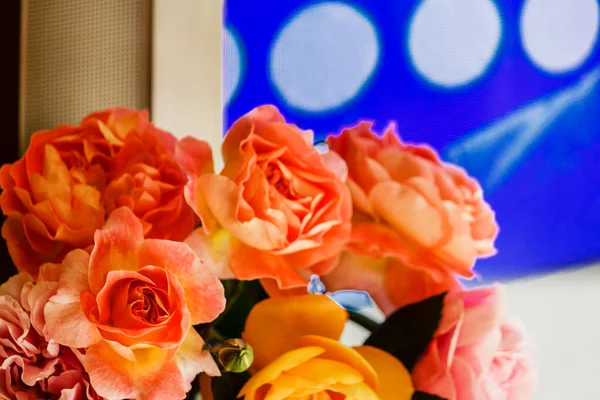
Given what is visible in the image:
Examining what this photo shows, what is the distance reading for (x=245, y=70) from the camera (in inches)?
49.6

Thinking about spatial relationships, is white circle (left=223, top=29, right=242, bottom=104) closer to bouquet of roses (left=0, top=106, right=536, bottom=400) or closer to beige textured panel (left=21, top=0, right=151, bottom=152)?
beige textured panel (left=21, top=0, right=151, bottom=152)

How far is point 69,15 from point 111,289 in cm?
49

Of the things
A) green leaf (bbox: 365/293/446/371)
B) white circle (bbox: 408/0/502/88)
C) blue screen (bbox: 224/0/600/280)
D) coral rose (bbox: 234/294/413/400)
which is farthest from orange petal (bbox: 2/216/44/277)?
white circle (bbox: 408/0/502/88)

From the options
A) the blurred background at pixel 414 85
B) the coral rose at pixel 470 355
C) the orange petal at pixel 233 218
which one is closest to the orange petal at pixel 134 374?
the orange petal at pixel 233 218

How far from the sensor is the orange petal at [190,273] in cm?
48

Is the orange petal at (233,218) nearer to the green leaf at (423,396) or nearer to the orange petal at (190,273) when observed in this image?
the orange petal at (190,273)

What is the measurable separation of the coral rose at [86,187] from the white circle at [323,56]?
649 millimetres

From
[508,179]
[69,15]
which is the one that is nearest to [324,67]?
[508,179]

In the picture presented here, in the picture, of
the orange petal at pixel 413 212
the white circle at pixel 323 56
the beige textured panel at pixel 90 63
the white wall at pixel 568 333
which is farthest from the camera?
the white circle at pixel 323 56

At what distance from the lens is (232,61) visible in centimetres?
126

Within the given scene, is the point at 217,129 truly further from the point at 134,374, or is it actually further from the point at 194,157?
the point at 134,374

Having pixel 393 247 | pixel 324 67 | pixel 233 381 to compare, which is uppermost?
pixel 324 67

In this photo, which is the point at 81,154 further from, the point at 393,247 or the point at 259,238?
the point at 393,247

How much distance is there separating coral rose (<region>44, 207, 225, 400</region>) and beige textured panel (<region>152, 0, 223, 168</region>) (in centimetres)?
35
